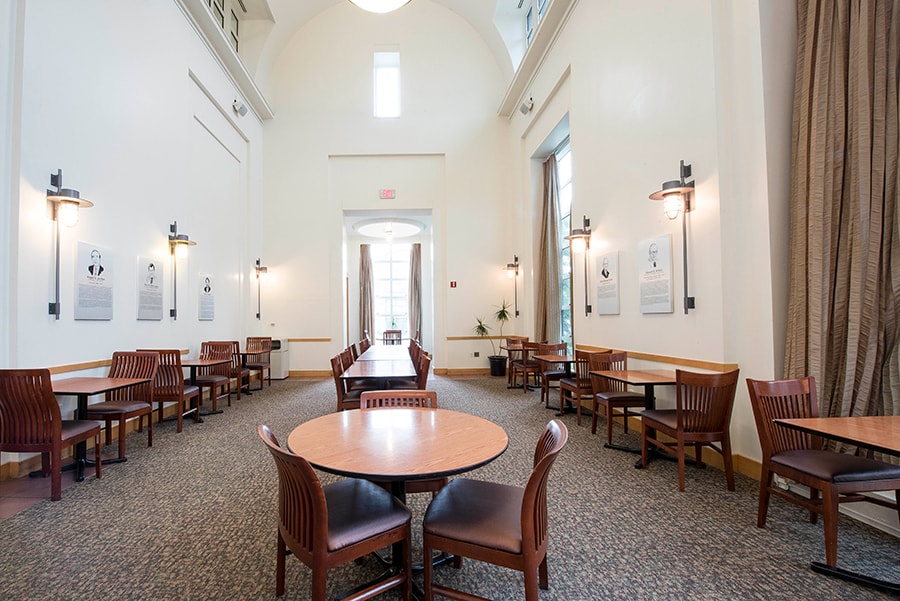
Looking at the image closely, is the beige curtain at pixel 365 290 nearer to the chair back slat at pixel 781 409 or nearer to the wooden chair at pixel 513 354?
the wooden chair at pixel 513 354

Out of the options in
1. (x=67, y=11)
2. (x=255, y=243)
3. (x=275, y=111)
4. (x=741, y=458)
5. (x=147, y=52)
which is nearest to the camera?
(x=741, y=458)

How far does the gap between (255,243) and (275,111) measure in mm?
3011

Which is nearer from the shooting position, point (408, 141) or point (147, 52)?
point (147, 52)

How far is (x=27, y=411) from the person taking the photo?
273 cm

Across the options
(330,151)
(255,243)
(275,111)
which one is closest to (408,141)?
(330,151)

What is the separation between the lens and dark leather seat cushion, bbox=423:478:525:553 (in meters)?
1.44

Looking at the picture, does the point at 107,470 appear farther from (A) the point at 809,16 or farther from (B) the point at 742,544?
(A) the point at 809,16

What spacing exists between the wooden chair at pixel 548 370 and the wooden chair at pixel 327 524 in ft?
13.4

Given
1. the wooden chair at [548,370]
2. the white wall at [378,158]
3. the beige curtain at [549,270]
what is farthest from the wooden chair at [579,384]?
the white wall at [378,158]

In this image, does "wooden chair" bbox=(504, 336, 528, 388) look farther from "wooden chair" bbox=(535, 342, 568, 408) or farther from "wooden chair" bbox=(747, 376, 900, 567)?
"wooden chair" bbox=(747, 376, 900, 567)

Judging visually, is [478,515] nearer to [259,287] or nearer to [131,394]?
[131,394]

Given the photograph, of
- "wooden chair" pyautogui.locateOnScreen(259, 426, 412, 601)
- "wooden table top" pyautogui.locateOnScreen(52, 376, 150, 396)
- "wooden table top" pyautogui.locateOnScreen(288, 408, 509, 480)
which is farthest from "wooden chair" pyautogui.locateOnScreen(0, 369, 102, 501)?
"wooden chair" pyautogui.locateOnScreen(259, 426, 412, 601)

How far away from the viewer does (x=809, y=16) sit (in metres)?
2.77

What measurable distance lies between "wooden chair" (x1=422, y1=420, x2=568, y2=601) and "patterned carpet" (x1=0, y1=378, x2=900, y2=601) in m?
0.47
